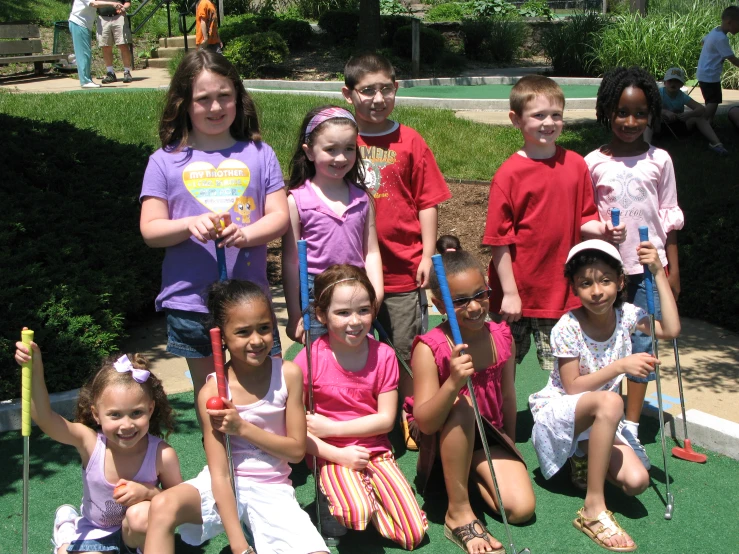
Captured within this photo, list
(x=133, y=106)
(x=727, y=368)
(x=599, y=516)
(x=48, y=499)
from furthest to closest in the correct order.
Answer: (x=133, y=106) → (x=727, y=368) → (x=48, y=499) → (x=599, y=516)

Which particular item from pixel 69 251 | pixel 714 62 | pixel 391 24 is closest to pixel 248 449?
pixel 69 251

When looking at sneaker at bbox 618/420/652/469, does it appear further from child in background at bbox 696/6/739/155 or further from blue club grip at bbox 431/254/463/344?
child in background at bbox 696/6/739/155

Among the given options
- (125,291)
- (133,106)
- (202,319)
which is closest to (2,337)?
(125,291)

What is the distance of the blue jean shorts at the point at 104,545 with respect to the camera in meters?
3.25

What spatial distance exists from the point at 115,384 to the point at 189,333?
44cm

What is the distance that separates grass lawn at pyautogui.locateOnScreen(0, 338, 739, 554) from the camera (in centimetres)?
355

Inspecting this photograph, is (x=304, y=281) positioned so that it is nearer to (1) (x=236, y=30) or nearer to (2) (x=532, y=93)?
(2) (x=532, y=93)

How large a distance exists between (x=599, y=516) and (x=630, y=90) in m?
2.08

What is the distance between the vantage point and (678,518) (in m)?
3.73

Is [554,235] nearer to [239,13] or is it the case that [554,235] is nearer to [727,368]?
[727,368]

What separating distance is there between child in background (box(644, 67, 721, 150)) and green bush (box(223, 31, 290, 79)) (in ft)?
30.2

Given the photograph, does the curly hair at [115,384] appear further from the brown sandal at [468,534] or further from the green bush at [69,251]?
the green bush at [69,251]

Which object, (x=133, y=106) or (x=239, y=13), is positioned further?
(x=239, y=13)

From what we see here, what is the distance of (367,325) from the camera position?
12.2ft
